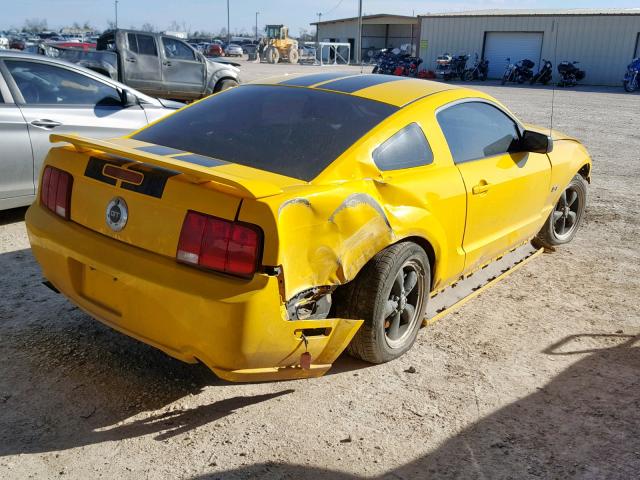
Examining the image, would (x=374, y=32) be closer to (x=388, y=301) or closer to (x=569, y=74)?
(x=569, y=74)

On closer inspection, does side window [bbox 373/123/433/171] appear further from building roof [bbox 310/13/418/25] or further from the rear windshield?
building roof [bbox 310/13/418/25]

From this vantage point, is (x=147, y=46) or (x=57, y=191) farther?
(x=147, y=46)

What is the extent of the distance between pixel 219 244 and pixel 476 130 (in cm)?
226

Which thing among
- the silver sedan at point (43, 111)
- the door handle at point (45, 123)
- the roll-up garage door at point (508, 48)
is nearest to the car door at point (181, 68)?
the silver sedan at point (43, 111)

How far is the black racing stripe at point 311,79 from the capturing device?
4025mm

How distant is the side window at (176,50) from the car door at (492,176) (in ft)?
37.0

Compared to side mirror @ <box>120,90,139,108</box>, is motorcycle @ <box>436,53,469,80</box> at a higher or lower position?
lower

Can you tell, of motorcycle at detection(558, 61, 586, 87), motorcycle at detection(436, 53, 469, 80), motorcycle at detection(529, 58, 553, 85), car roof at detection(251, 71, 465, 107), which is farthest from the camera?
motorcycle at detection(436, 53, 469, 80)

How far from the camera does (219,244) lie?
2.71 meters

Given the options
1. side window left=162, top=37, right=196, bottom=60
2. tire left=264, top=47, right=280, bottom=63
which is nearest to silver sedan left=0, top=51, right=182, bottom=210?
side window left=162, top=37, right=196, bottom=60

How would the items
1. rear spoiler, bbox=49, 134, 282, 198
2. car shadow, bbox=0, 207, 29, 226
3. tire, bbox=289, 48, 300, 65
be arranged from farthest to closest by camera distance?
tire, bbox=289, 48, 300, 65 → car shadow, bbox=0, 207, 29, 226 → rear spoiler, bbox=49, 134, 282, 198

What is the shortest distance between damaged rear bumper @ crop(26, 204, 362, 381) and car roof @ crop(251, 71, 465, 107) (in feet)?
4.72

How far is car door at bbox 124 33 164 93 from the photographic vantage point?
14.1 meters

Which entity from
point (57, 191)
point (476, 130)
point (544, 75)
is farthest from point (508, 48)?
point (57, 191)
